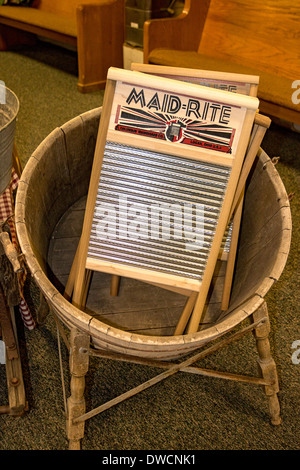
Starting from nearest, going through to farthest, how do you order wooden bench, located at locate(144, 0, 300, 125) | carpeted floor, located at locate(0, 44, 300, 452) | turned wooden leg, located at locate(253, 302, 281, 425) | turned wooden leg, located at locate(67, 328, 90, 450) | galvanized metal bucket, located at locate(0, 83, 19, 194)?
1. galvanized metal bucket, located at locate(0, 83, 19, 194)
2. turned wooden leg, located at locate(67, 328, 90, 450)
3. turned wooden leg, located at locate(253, 302, 281, 425)
4. carpeted floor, located at locate(0, 44, 300, 452)
5. wooden bench, located at locate(144, 0, 300, 125)

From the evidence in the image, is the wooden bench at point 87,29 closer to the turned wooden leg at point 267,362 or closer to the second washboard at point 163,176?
the second washboard at point 163,176

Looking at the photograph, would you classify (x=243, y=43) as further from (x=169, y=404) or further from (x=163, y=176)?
(x=169, y=404)

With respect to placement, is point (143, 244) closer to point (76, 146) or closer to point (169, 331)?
point (169, 331)

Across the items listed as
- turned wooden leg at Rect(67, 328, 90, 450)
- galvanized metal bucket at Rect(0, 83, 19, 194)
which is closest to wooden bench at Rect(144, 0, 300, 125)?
galvanized metal bucket at Rect(0, 83, 19, 194)

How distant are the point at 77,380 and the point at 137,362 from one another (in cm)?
25

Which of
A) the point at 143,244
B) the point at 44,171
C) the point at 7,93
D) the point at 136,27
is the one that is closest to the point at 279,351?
the point at 143,244

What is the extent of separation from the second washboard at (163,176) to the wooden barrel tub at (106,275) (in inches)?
8.7

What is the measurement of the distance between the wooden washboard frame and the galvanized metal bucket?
0.32 metres

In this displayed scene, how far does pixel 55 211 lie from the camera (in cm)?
195

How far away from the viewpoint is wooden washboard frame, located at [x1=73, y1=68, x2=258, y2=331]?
4.43 feet

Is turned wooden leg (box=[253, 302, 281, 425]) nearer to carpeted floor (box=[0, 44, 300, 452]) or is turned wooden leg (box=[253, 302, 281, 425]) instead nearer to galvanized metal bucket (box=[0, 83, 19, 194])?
carpeted floor (box=[0, 44, 300, 452])

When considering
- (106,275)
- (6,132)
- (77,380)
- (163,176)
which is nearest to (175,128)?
(163,176)

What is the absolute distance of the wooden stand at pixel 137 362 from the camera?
1.37 metres

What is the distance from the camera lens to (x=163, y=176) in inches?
59.1
